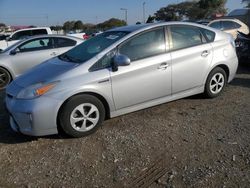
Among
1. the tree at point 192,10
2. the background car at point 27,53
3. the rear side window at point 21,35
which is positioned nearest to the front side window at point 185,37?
the background car at point 27,53

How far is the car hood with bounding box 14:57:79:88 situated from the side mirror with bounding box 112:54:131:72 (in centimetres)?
57

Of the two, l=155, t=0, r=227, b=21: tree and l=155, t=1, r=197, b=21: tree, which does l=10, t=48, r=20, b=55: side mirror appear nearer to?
l=155, t=0, r=227, b=21: tree

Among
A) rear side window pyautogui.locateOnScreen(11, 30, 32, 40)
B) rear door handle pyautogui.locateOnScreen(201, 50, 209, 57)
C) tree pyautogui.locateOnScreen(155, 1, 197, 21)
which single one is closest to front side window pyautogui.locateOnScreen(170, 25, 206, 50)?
rear door handle pyautogui.locateOnScreen(201, 50, 209, 57)

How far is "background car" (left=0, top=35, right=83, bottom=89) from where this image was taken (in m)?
8.98

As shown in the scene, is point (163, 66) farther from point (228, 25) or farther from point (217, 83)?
point (228, 25)

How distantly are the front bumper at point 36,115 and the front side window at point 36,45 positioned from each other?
200 inches

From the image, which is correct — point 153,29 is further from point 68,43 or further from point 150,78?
point 68,43

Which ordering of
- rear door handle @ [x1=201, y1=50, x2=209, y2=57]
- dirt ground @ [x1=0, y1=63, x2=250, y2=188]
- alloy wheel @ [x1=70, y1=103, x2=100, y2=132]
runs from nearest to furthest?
1. dirt ground @ [x1=0, y1=63, x2=250, y2=188]
2. alloy wheel @ [x1=70, y1=103, x2=100, y2=132]
3. rear door handle @ [x1=201, y1=50, x2=209, y2=57]

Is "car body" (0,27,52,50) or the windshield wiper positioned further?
"car body" (0,27,52,50)

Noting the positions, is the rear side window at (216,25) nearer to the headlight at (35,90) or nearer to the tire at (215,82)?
the tire at (215,82)

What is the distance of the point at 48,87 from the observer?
454 cm

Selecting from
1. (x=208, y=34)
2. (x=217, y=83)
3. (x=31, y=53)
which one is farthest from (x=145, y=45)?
(x=31, y=53)

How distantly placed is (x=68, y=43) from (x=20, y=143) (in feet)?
18.5

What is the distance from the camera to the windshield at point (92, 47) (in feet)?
16.9
